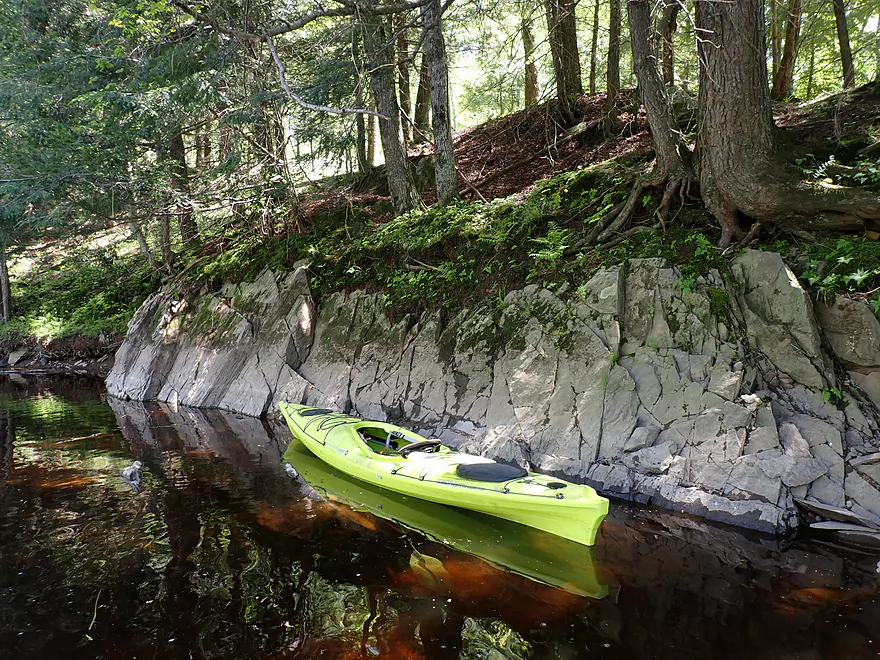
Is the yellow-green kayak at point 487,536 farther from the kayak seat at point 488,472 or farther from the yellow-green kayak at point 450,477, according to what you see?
the kayak seat at point 488,472

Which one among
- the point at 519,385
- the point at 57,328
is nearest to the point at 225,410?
the point at 519,385

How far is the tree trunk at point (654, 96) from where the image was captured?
8180 mm

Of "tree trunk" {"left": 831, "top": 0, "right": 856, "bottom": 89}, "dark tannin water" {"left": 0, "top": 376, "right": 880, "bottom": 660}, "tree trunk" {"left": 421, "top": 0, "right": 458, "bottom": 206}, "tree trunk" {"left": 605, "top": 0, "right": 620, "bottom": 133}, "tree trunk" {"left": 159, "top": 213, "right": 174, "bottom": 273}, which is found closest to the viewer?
"dark tannin water" {"left": 0, "top": 376, "right": 880, "bottom": 660}

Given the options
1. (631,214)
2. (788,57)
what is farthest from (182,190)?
(788,57)

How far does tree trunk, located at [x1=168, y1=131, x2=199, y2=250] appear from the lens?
12.3m

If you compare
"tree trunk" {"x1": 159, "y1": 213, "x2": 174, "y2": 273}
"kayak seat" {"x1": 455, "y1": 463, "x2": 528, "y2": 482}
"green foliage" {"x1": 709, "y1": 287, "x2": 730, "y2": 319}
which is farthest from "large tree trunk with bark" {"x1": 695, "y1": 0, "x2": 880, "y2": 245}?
"tree trunk" {"x1": 159, "y1": 213, "x2": 174, "y2": 273}

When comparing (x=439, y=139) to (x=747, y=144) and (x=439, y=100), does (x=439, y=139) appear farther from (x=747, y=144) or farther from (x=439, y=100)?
(x=747, y=144)

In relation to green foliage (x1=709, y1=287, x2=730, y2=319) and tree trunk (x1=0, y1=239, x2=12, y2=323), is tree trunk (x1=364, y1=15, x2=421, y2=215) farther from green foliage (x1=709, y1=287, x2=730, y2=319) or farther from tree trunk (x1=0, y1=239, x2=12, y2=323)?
tree trunk (x1=0, y1=239, x2=12, y2=323)

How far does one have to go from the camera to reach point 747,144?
7.22 meters

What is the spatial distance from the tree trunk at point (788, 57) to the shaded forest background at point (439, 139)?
0.04m

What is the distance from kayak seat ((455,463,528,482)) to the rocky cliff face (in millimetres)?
1231

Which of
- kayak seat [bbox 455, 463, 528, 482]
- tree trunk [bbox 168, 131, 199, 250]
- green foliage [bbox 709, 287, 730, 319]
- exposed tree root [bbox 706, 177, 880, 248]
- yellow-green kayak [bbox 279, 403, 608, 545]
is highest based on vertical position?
tree trunk [bbox 168, 131, 199, 250]

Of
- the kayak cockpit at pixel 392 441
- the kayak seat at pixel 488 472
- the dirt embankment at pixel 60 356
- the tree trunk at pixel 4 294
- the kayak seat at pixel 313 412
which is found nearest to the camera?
the kayak seat at pixel 488 472

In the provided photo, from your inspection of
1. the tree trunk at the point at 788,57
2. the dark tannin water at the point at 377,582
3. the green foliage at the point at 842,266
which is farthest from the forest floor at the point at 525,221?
the dark tannin water at the point at 377,582
